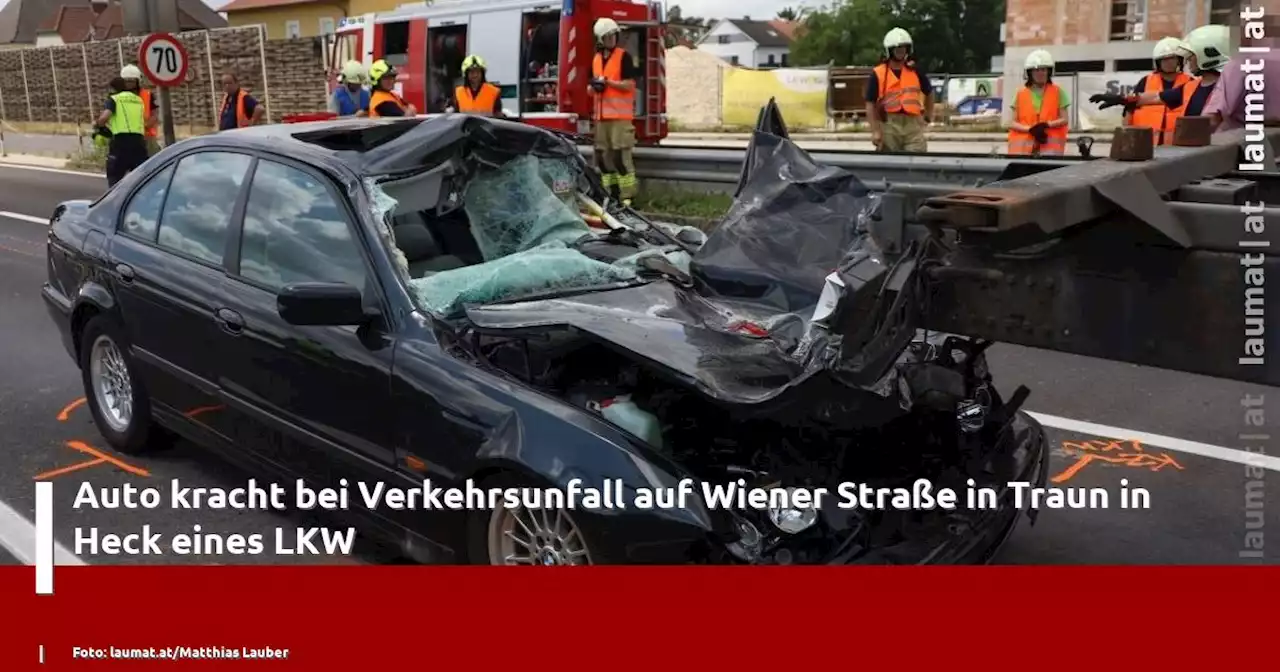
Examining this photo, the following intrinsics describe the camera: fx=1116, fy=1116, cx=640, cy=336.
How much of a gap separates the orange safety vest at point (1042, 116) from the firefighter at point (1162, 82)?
2.71ft

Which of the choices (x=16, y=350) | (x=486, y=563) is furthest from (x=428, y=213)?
(x=16, y=350)

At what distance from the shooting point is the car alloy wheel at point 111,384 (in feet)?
16.4

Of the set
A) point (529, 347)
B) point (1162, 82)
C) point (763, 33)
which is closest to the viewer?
point (529, 347)

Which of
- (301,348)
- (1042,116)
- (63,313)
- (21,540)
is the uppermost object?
(1042,116)

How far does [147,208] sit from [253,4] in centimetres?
5824

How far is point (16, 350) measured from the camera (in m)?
7.33

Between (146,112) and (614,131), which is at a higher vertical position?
(146,112)

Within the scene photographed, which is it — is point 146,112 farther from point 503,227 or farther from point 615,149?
point 503,227

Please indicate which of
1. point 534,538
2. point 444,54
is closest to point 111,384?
point 534,538

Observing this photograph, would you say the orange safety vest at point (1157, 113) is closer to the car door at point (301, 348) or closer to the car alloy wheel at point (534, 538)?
the car door at point (301, 348)

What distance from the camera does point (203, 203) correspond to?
453 centimetres

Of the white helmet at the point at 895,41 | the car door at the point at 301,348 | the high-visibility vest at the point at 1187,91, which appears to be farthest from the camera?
the white helmet at the point at 895,41

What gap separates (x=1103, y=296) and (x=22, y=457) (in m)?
4.88

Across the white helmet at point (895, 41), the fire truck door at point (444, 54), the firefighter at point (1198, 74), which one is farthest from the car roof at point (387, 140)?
the fire truck door at point (444, 54)
